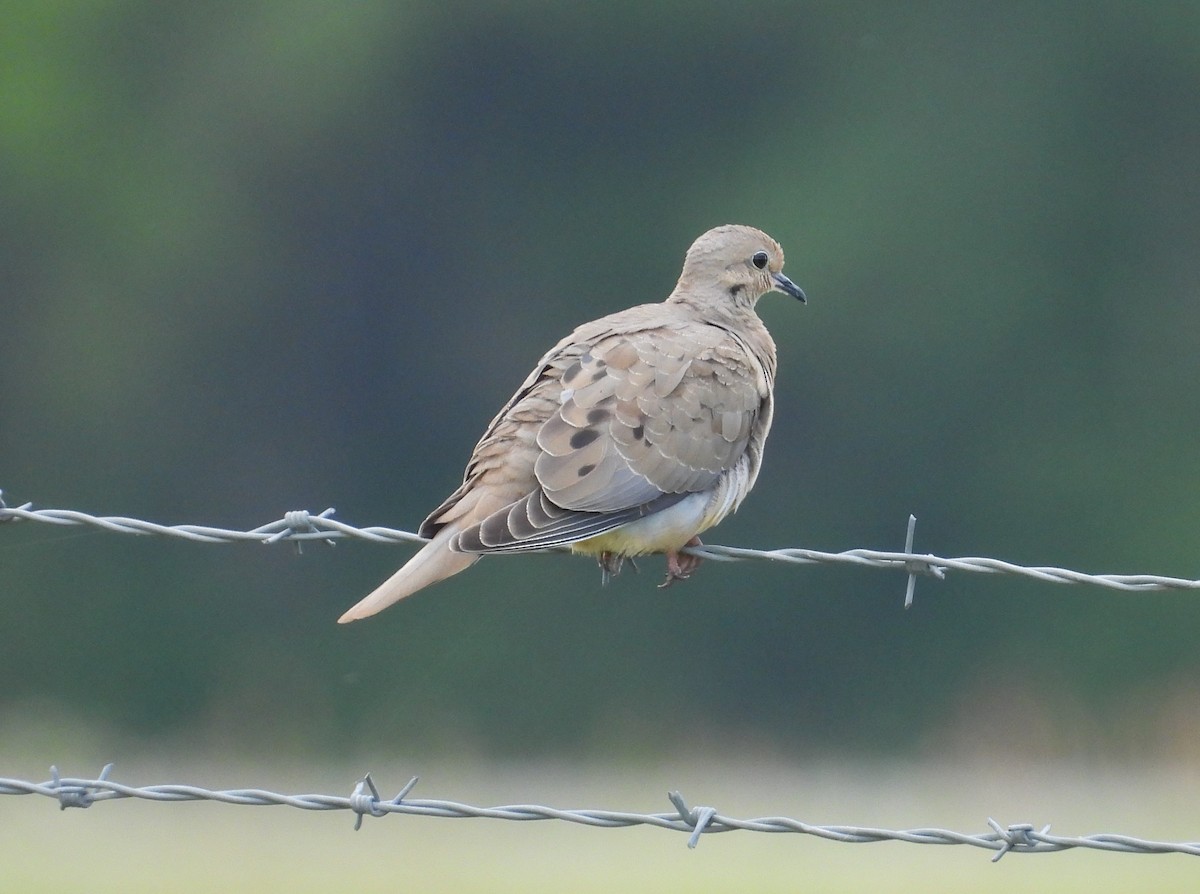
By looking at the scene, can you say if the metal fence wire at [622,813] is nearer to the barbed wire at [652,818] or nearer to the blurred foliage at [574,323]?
the barbed wire at [652,818]

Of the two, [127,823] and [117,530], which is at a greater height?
[127,823]

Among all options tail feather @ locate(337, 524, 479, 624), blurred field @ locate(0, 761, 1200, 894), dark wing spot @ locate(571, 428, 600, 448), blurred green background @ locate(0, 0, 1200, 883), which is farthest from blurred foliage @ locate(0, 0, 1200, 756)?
tail feather @ locate(337, 524, 479, 624)

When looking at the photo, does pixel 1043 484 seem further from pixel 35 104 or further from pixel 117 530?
pixel 117 530

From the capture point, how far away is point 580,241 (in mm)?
21500

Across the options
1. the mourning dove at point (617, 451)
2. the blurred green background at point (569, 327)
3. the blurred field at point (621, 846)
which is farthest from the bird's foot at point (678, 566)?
the blurred green background at point (569, 327)

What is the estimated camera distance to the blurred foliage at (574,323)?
19.3 meters

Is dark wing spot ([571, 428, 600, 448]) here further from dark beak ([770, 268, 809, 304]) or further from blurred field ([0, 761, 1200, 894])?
blurred field ([0, 761, 1200, 894])

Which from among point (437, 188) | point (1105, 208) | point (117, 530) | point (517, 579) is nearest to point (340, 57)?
point (437, 188)

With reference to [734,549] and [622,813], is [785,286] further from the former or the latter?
[622,813]

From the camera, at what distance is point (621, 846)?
30.7ft

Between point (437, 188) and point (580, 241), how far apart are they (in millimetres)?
1861

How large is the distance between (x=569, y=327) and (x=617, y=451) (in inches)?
572

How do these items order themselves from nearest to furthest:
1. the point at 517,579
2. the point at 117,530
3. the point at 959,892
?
the point at 117,530 < the point at 959,892 < the point at 517,579

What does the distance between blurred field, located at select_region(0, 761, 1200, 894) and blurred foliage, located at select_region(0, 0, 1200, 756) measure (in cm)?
623
